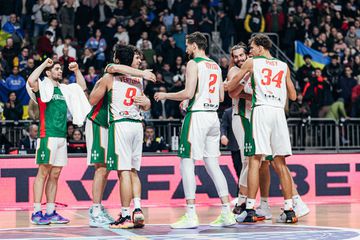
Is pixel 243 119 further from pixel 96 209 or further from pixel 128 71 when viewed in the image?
pixel 96 209

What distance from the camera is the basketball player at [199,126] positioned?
12.2 m

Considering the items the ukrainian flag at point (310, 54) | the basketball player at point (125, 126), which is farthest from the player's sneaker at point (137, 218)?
the ukrainian flag at point (310, 54)

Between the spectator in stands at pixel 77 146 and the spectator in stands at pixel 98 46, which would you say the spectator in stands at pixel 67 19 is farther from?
the spectator in stands at pixel 77 146

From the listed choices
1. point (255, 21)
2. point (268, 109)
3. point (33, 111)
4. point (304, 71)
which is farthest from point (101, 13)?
point (268, 109)

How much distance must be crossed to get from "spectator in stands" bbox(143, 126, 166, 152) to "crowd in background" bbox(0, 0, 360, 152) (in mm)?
2117

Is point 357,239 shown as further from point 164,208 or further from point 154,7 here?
point 154,7

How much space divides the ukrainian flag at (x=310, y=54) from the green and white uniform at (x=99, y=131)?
13.3 meters

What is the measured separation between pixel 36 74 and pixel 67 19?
37.6 feet

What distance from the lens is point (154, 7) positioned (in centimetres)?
2603

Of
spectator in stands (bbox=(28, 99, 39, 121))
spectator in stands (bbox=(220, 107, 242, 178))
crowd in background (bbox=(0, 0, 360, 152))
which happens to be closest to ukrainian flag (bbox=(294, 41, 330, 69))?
crowd in background (bbox=(0, 0, 360, 152))

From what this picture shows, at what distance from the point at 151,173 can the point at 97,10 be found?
28.2ft

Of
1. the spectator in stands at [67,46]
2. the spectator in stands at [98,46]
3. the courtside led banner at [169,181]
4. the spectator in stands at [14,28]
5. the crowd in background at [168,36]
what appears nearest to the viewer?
the courtside led banner at [169,181]

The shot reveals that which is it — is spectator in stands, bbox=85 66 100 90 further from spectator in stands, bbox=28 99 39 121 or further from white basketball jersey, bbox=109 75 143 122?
white basketball jersey, bbox=109 75 143 122

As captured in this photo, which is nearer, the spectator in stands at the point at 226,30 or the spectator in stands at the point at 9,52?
the spectator in stands at the point at 9,52
